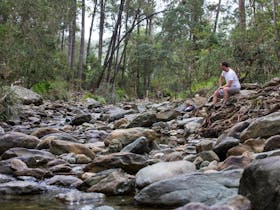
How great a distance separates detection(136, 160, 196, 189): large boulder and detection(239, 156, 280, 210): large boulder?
36.8 inches

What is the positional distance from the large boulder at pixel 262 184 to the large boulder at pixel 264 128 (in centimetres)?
210

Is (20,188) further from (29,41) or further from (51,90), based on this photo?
(51,90)

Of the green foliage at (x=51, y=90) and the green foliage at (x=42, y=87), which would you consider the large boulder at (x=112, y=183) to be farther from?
the green foliage at (x=42, y=87)

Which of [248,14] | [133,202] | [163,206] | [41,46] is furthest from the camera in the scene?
[41,46]

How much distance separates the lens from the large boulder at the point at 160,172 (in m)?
3.67

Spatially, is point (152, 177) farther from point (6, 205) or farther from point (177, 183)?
point (6, 205)

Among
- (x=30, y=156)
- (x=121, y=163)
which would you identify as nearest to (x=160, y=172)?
(x=121, y=163)

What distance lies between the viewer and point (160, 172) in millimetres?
3703

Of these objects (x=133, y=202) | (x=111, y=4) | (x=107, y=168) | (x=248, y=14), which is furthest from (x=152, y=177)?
(x=111, y=4)

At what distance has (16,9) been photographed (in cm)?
1438

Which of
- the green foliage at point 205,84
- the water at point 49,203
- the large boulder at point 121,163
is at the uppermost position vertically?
the green foliage at point 205,84

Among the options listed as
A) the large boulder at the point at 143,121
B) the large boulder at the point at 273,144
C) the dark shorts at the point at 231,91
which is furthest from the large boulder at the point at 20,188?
the dark shorts at the point at 231,91

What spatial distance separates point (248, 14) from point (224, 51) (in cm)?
353

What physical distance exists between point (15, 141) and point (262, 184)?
3905mm
